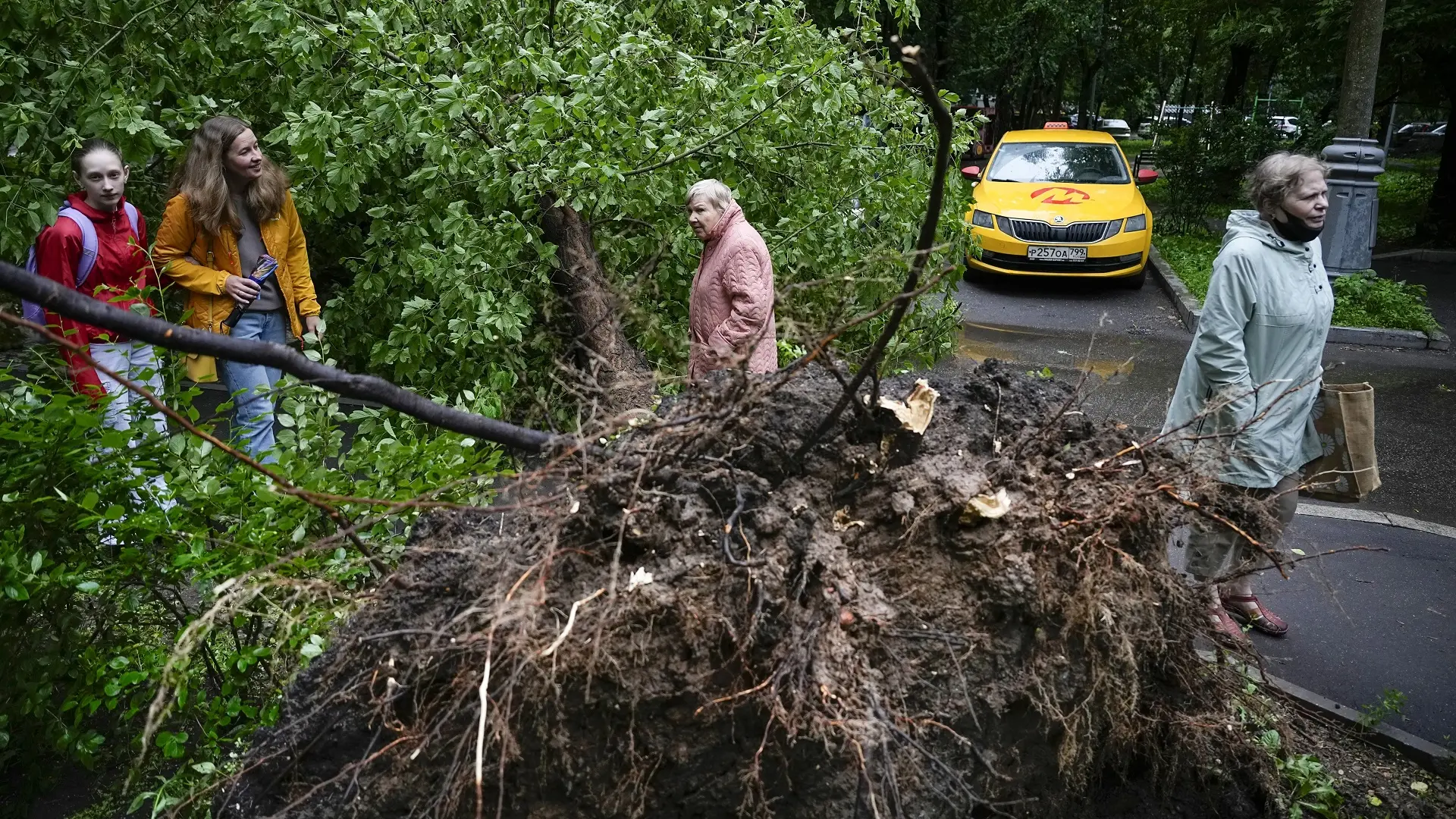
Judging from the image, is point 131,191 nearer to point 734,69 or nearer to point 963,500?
point 734,69

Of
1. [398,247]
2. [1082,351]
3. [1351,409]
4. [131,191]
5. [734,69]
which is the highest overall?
[734,69]

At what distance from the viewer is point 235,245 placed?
4.86 metres

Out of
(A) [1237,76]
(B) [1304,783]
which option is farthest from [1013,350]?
(A) [1237,76]

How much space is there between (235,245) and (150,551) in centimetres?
245

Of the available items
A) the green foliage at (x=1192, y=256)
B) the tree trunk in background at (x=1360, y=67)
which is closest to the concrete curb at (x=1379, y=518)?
the green foliage at (x=1192, y=256)

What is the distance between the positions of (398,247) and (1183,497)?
4631 mm

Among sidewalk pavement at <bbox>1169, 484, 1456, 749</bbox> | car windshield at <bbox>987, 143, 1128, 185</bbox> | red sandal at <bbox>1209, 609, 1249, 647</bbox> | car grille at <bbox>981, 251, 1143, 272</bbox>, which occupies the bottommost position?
sidewalk pavement at <bbox>1169, 484, 1456, 749</bbox>

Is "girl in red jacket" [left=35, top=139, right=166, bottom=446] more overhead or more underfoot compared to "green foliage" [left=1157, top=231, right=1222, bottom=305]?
more overhead

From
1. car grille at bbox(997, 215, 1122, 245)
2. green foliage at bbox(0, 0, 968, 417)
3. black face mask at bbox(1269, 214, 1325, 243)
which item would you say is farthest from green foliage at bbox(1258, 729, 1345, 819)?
car grille at bbox(997, 215, 1122, 245)

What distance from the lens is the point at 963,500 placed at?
2.21 m

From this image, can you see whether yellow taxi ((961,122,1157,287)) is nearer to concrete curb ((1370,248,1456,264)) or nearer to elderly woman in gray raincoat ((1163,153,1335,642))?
concrete curb ((1370,248,1456,264))

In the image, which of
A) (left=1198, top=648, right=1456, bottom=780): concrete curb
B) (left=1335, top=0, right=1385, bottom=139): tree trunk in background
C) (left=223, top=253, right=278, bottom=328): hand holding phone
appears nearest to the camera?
(left=1198, top=648, right=1456, bottom=780): concrete curb

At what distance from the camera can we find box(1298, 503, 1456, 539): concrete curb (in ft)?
18.3

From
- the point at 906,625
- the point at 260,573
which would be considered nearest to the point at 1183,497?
the point at 906,625
